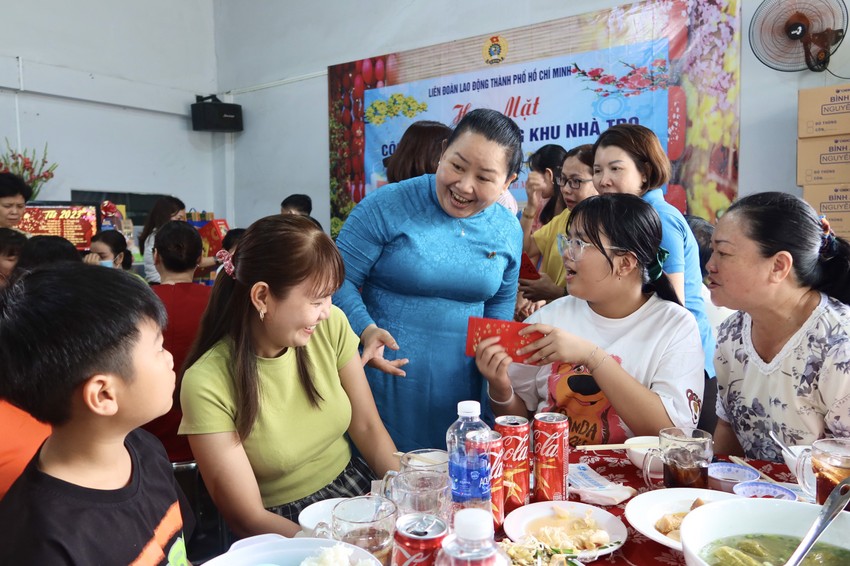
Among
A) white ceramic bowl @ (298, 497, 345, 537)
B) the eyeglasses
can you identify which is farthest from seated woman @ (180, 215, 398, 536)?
the eyeglasses

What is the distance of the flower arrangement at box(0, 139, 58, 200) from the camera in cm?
602

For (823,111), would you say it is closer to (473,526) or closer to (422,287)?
(422,287)

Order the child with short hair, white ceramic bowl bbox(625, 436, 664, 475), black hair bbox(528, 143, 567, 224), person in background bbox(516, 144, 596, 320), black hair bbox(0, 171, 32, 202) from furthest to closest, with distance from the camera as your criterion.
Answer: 1. black hair bbox(0, 171, 32, 202)
2. black hair bbox(528, 143, 567, 224)
3. person in background bbox(516, 144, 596, 320)
4. white ceramic bowl bbox(625, 436, 664, 475)
5. the child with short hair

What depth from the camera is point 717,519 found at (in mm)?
873

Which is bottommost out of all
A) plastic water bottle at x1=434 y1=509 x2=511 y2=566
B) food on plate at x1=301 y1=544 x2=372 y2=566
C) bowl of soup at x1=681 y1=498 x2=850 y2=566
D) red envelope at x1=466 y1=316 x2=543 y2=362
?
food on plate at x1=301 y1=544 x2=372 y2=566

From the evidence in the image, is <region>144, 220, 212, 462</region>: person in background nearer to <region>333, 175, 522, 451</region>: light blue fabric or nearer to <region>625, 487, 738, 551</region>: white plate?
<region>333, 175, 522, 451</region>: light blue fabric

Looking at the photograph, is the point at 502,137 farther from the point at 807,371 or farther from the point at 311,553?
the point at 311,553

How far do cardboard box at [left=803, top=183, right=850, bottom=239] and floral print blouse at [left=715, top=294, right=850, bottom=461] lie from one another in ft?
7.78

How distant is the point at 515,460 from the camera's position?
1148 millimetres

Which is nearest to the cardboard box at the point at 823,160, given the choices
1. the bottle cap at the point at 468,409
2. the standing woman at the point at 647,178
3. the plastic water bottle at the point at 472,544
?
the standing woman at the point at 647,178

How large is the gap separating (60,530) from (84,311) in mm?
313

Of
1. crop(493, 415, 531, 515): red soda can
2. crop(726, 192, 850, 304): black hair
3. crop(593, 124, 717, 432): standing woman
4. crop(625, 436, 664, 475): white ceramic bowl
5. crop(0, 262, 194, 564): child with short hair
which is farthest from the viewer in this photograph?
crop(593, 124, 717, 432): standing woman

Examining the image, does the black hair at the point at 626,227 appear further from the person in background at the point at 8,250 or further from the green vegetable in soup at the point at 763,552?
the person in background at the point at 8,250

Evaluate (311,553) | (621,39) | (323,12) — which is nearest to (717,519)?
(311,553)
